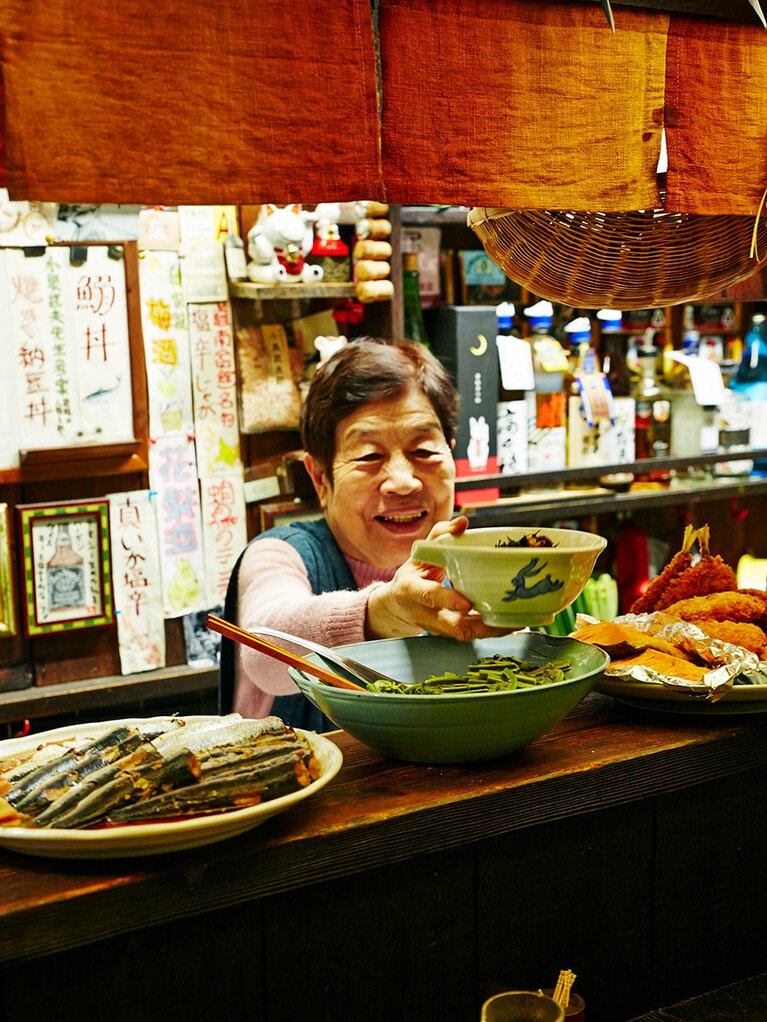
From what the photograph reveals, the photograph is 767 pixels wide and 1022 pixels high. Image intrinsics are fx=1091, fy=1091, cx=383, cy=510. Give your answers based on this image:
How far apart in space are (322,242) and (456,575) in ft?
7.97

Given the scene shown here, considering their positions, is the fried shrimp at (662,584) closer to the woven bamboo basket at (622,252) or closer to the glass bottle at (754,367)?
the woven bamboo basket at (622,252)

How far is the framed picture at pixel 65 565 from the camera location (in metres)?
3.38

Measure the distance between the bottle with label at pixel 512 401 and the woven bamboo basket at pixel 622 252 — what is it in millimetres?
1945

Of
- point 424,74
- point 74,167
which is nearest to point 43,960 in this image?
point 74,167

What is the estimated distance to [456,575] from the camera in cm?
137

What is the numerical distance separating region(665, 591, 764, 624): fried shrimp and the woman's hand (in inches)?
15.4

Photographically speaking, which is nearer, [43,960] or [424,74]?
[43,960]

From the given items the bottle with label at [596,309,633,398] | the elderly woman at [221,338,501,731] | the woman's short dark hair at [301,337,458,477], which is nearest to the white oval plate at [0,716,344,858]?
the elderly woman at [221,338,501,731]

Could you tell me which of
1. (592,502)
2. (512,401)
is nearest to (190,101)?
(512,401)

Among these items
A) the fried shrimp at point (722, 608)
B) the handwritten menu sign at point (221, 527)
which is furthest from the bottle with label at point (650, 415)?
the fried shrimp at point (722, 608)

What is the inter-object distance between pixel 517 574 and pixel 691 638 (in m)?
0.44

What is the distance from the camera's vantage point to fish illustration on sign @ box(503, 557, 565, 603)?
4.26 ft

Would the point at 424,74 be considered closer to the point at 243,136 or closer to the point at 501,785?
the point at 243,136

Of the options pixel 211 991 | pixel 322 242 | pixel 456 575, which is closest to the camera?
pixel 211 991
